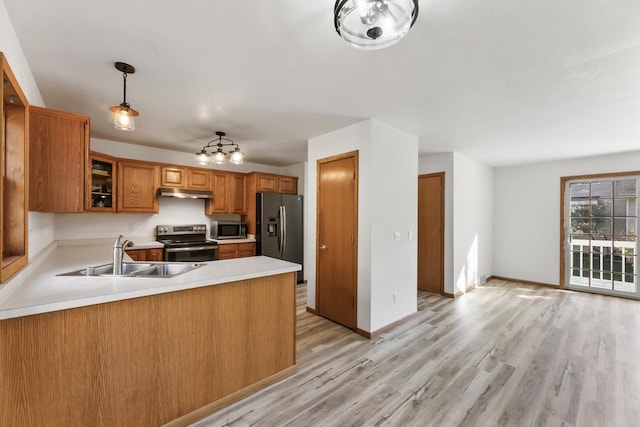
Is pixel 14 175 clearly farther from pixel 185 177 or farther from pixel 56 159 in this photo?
pixel 185 177

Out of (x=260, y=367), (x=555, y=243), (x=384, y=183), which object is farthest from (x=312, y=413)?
(x=555, y=243)

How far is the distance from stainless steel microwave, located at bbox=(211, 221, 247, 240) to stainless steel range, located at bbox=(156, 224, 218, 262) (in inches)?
7.9

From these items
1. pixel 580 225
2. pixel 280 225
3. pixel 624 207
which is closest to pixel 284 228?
pixel 280 225

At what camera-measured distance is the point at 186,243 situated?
439cm

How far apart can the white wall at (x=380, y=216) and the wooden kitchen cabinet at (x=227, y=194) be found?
6.65ft

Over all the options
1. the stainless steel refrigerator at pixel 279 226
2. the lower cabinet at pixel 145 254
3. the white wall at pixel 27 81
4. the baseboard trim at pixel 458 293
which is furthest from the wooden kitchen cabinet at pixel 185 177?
the baseboard trim at pixel 458 293

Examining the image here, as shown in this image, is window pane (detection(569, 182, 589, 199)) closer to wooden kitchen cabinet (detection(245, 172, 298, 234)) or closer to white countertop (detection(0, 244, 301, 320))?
wooden kitchen cabinet (detection(245, 172, 298, 234))

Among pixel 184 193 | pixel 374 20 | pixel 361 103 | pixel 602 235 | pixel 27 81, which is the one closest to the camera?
pixel 374 20

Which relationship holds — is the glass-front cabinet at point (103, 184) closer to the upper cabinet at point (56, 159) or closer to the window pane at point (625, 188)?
the upper cabinet at point (56, 159)

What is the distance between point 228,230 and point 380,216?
2.97 metres

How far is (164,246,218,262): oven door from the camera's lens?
162 inches

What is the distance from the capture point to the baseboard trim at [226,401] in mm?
1778

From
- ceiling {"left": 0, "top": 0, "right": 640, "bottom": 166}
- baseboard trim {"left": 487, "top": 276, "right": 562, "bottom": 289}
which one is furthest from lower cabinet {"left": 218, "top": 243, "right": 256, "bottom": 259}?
baseboard trim {"left": 487, "top": 276, "right": 562, "bottom": 289}

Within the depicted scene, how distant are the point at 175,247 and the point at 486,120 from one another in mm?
4583
